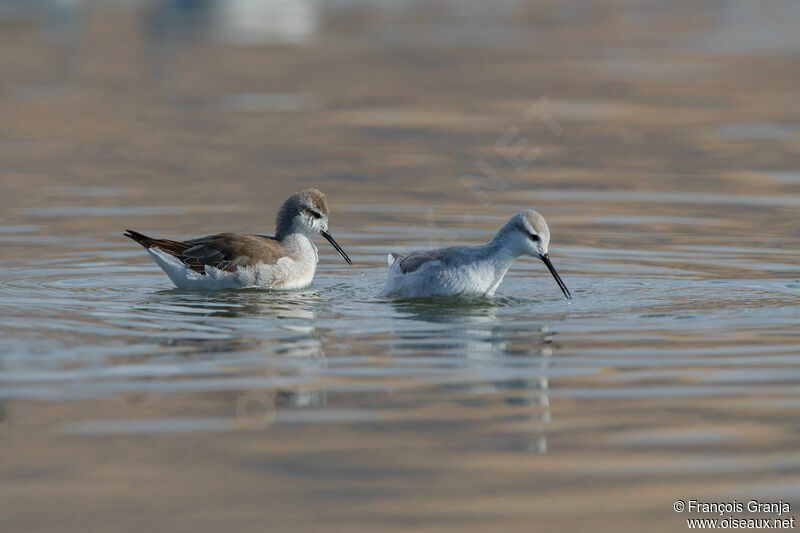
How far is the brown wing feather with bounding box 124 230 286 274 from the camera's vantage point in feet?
46.4

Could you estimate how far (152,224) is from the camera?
18.1 m

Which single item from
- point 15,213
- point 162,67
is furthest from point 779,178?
point 162,67

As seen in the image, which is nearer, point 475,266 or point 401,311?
point 401,311

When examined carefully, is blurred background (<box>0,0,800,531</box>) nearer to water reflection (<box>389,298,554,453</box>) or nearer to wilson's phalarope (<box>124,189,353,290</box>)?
water reflection (<box>389,298,554,453</box>)

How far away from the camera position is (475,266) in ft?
44.5

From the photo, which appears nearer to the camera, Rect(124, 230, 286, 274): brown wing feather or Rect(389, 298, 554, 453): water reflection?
Rect(389, 298, 554, 453): water reflection

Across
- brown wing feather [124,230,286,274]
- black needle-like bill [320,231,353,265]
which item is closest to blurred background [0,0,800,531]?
black needle-like bill [320,231,353,265]

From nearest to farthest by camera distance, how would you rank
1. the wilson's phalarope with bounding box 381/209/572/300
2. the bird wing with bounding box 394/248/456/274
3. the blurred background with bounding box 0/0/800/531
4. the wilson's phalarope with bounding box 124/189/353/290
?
the blurred background with bounding box 0/0/800/531 → the wilson's phalarope with bounding box 381/209/572/300 → the bird wing with bounding box 394/248/456/274 → the wilson's phalarope with bounding box 124/189/353/290

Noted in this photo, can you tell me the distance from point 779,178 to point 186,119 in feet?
40.1

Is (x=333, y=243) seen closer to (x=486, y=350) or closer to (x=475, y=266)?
(x=475, y=266)

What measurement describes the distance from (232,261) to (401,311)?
7.13ft

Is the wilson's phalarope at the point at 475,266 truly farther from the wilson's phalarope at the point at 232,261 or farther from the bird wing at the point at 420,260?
the wilson's phalarope at the point at 232,261

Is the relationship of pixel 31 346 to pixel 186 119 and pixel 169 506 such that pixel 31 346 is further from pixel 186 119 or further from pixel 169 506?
pixel 186 119

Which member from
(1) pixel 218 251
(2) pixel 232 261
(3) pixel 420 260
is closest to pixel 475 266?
(3) pixel 420 260
